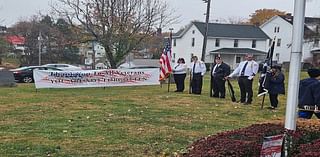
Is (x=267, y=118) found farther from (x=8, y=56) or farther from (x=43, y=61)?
(x=8, y=56)

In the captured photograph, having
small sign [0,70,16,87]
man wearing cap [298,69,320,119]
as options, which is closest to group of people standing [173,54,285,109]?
man wearing cap [298,69,320,119]

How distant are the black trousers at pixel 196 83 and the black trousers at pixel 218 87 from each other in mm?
1230

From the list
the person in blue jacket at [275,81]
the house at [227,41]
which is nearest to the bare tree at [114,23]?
the person in blue jacket at [275,81]

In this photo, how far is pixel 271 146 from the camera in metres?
4.36

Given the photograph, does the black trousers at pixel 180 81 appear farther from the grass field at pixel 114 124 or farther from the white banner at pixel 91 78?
the grass field at pixel 114 124

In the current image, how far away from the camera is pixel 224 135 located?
6.03 metres

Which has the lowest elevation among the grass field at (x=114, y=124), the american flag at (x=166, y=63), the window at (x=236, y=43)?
the grass field at (x=114, y=124)

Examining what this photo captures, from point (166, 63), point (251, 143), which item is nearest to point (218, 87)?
point (166, 63)

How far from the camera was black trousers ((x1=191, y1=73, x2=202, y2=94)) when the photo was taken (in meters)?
19.5

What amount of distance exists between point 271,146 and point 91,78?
1887 cm

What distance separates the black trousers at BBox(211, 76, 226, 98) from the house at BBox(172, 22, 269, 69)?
50.0 meters

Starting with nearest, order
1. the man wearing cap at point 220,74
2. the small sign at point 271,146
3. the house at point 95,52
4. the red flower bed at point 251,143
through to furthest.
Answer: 1. the small sign at point 271,146
2. the red flower bed at point 251,143
3. the man wearing cap at point 220,74
4. the house at point 95,52

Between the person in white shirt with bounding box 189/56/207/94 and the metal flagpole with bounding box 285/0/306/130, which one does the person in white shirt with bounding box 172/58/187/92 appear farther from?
the metal flagpole with bounding box 285/0/306/130

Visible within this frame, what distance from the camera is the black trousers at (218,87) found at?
1774cm
